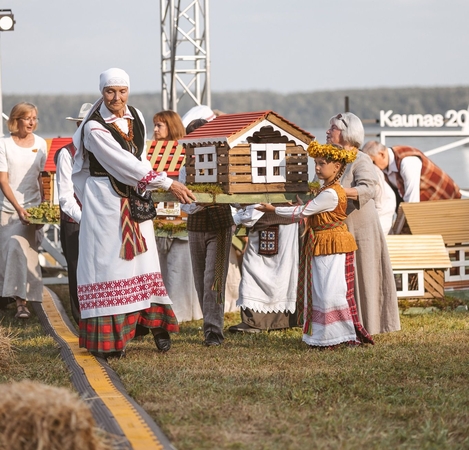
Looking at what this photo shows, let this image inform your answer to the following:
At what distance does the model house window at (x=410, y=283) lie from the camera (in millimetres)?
9766

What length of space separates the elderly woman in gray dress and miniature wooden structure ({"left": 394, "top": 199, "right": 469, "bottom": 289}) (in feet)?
9.50

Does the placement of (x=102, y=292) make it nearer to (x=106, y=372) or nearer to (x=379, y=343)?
(x=106, y=372)

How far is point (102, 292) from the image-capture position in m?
6.82

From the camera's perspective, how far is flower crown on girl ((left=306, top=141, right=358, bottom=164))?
23.3ft

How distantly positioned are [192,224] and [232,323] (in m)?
1.76

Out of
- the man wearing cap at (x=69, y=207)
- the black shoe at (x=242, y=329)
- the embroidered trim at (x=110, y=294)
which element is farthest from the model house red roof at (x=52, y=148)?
the embroidered trim at (x=110, y=294)

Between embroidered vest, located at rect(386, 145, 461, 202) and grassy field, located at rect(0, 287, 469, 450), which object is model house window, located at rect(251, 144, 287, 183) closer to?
grassy field, located at rect(0, 287, 469, 450)

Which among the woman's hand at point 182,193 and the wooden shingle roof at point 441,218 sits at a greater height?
the woman's hand at point 182,193

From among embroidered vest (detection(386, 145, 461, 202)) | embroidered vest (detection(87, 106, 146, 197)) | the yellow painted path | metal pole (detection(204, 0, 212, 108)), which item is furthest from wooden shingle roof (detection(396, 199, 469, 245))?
metal pole (detection(204, 0, 212, 108))

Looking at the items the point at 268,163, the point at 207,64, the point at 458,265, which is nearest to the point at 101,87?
the point at 268,163

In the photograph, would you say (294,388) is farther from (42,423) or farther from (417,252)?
(417,252)

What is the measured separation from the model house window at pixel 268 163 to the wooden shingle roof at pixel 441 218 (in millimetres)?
3682

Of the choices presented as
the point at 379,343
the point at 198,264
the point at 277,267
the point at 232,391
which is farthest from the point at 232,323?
the point at 232,391

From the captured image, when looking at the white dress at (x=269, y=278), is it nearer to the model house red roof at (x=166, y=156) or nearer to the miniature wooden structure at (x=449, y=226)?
the model house red roof at (x=166, y=156)
